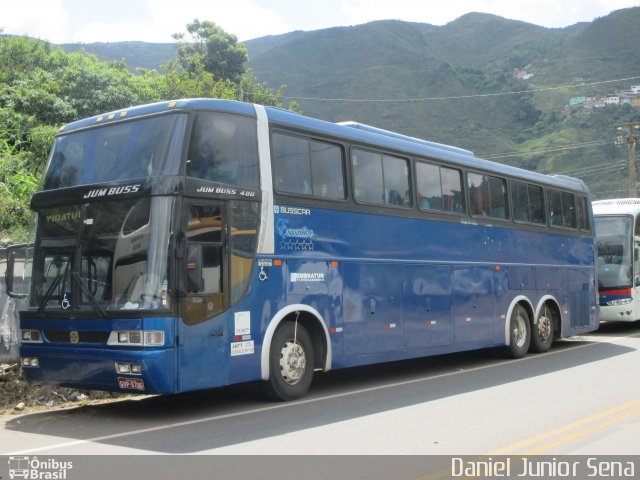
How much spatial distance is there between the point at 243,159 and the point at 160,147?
1175 millimetres

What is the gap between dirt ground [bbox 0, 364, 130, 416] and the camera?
1034 cm

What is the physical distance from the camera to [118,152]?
9.35m

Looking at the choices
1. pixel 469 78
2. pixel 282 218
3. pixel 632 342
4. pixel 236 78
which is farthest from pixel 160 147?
pixel 469 78

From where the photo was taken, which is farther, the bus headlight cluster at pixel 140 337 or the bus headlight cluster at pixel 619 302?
the bus headlight cluster at pixel 619 302

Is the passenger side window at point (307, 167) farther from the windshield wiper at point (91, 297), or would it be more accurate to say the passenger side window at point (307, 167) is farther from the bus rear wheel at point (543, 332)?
the bus rear wheel at point (543, 332)

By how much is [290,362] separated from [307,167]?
2724mm

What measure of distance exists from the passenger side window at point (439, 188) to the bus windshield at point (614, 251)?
9.56m

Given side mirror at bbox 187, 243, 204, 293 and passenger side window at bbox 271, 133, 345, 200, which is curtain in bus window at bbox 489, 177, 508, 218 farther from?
side mirror at bbox 187, 243, 204, 293

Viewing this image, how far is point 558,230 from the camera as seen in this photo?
17.8 m

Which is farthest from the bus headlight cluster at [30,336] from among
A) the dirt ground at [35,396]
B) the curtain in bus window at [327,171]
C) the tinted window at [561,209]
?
the tinted window at [561,209]

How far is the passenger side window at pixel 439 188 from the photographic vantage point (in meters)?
13.1

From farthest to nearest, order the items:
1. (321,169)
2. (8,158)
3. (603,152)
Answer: (603,152) < (8,158) < (321,169)

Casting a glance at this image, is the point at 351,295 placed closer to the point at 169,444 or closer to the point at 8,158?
the point at 169,444
